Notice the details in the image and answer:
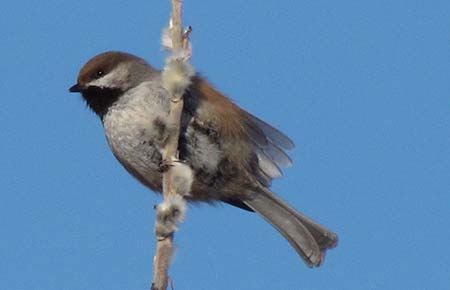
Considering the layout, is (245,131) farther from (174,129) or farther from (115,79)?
(174,129)

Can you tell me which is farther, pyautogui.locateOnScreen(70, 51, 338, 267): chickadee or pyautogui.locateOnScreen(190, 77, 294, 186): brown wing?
pyautogui.locateOnScreen(190, 77, 294, 186): brown wing

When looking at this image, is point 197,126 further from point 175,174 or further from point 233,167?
point 175,174

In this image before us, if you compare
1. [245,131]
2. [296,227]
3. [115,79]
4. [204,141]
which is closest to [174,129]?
[204,141]

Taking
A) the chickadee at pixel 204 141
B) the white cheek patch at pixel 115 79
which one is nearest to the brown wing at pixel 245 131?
the chickadee at pixel 204 141

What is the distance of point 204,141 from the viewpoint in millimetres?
4582

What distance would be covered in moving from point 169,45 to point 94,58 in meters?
1.90

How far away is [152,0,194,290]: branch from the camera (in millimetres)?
2953

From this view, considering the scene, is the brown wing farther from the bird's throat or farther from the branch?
the branch

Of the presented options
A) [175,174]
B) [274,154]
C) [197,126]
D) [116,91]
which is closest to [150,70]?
[116,91]

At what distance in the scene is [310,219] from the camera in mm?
5246

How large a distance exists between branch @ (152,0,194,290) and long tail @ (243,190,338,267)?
2035mm

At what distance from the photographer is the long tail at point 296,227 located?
16.6 feet

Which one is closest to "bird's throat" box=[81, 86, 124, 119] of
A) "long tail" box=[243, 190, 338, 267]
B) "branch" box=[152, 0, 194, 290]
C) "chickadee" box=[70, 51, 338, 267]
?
"chickadee" box=[70, 51, 338, 267]

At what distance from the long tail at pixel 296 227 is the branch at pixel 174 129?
6.68 ft
